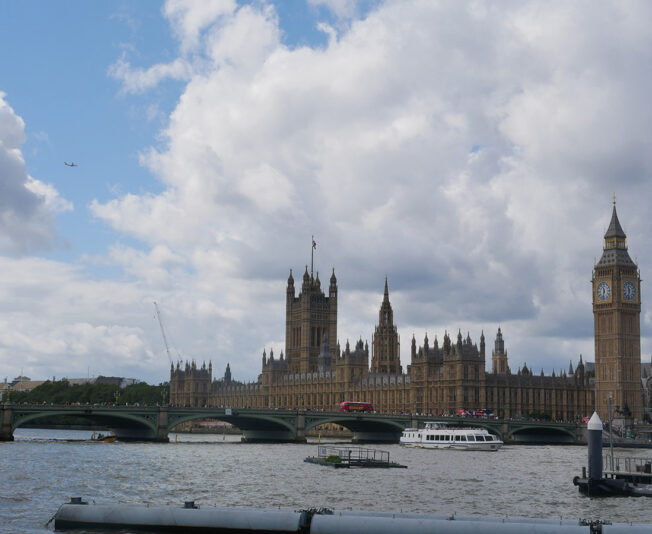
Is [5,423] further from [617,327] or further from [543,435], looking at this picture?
[617,327]

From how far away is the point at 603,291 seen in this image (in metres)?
175

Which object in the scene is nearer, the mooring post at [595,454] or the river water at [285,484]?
the river water at [285,484]

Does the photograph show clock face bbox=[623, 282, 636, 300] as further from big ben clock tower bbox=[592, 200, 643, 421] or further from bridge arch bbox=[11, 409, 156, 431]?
bridge arch bbox=[11, 409, 156, 431]

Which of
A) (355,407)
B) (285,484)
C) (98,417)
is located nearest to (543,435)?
(355,407)

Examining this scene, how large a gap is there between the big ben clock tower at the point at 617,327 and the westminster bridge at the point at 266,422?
Answer: 79.8 feet

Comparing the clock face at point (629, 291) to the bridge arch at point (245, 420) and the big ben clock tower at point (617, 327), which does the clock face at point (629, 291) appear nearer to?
the big ben clock tower at point (617, 327)

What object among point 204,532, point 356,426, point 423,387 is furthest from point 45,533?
point 423,387

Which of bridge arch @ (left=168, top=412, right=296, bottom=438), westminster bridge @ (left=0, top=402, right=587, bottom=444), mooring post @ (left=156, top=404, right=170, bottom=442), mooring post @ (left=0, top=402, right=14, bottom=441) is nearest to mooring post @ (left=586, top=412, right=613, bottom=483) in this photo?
westminster bridge @ (left=0, top=402, right=587, bottom=444)

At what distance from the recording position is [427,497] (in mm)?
57656

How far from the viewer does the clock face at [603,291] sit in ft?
570

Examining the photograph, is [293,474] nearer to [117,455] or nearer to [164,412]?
[117,455]

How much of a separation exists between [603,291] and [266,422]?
73.8 meters

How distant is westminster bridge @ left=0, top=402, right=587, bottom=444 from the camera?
107938mm

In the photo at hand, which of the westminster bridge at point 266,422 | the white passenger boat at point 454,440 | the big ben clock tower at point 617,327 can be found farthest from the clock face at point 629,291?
the white passenger boat at point 454,440
